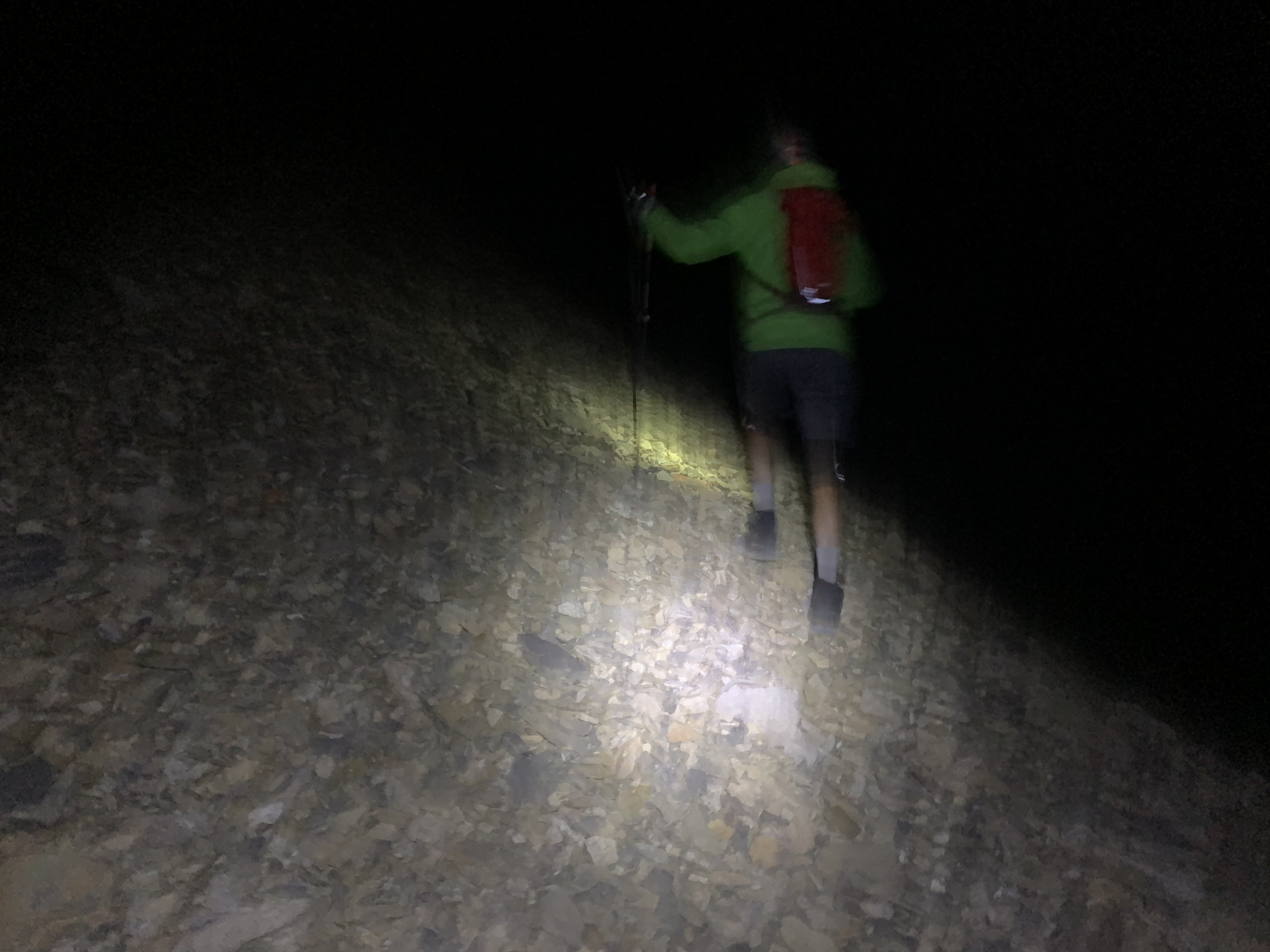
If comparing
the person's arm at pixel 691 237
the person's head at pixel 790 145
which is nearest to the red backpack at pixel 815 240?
the person's head at pixel 790 145

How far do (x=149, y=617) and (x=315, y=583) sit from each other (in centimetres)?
56

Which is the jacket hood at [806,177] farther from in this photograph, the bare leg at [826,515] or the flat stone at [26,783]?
the flat stone at [26,783]

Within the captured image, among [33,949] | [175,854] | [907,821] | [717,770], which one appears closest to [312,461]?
[175,854]

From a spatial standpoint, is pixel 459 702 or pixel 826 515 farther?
pixel 826 515

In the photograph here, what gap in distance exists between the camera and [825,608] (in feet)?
12.2

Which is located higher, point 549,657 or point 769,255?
point 769,255

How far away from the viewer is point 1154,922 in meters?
2.80

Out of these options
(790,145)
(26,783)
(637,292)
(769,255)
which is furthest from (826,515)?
(26,783)

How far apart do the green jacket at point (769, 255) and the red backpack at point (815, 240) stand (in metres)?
0.04

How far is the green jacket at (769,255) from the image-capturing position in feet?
11.9

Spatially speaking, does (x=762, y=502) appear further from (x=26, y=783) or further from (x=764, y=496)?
(x=26, y=783)

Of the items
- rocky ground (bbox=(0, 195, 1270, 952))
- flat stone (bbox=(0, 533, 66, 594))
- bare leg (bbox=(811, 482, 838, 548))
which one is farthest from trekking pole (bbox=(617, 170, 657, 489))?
flat stone (bbox=(0, 533, 66, 594))

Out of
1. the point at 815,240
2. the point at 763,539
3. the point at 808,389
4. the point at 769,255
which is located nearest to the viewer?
the point at 815,240

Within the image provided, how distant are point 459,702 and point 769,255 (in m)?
2.56
